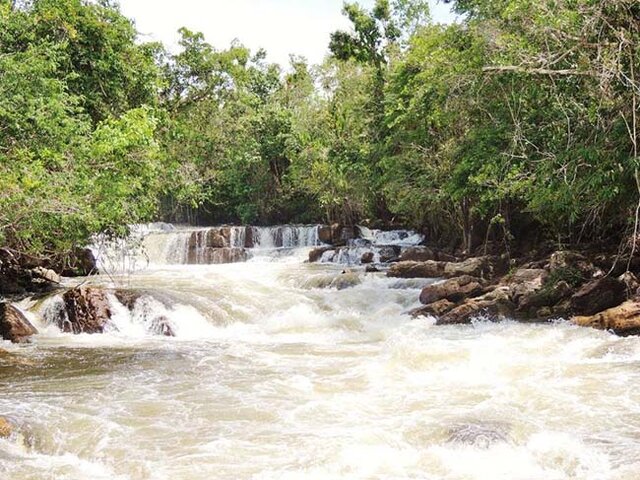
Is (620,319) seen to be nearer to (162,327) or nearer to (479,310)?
(479,310)

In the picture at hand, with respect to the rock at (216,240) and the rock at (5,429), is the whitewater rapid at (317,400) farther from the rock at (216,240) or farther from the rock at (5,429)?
the rock at (216,240)

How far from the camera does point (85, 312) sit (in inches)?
499

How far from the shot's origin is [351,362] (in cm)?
967

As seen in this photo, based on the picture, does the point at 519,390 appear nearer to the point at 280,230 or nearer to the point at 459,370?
the point at 459,370

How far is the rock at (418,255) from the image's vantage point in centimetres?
2002

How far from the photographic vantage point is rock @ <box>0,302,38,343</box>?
37.5 feet

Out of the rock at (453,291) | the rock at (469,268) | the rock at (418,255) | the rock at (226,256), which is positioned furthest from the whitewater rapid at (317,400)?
the rock at (226,256)

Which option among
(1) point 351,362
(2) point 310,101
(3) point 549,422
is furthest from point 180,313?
(2) point 310,101

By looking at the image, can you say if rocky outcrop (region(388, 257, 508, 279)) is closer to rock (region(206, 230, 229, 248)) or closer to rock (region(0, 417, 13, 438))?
rock (region(206, 230, 229, 248))

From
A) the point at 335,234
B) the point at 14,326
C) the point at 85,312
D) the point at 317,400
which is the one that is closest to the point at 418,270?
the point at 85,312

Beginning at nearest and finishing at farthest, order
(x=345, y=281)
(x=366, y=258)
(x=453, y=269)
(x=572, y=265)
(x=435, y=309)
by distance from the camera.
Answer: (x=572, y=265) < (x=435, y=309) < (x=453, y=269) < (x=345, y=281) < (x=366, y=258)

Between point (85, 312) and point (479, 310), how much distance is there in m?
8.01

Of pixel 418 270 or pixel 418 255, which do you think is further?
pixel 418 255

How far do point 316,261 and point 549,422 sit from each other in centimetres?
1660
